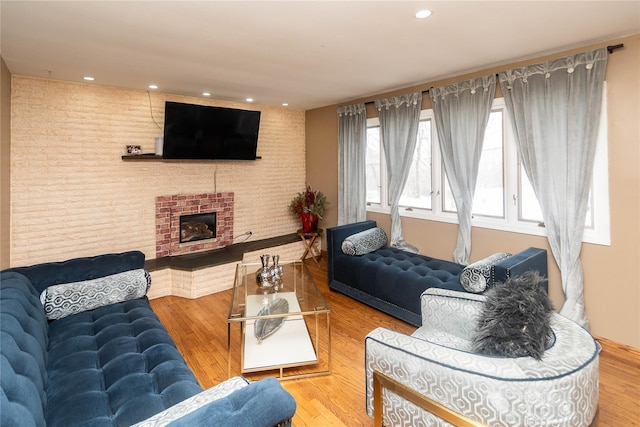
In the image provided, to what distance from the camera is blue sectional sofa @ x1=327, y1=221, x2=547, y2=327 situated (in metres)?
2.79

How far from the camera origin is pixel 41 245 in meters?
3.52

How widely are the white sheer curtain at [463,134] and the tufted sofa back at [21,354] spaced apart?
354 centimetres

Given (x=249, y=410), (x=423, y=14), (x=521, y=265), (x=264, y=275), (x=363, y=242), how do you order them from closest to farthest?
(x=249, y=410)
(x=423, y=14)
(x=521, y=265)
(x=264, y=275)
(x=363, y=242)

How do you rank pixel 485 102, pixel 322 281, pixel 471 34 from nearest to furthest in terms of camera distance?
pixel 471 34 < pixel 485 102 < pixel 322 281

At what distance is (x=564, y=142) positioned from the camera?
2.84 m

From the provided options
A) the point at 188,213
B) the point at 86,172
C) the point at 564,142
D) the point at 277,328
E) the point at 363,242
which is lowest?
the point at 277,328

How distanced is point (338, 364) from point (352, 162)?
3.02 m

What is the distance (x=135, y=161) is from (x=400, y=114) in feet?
11.0

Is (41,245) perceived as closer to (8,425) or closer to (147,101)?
(147,101)

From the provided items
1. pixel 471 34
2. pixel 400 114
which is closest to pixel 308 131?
pixel 400 114

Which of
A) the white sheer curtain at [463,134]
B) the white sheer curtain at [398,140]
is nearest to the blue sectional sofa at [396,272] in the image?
the white sheer curtain at [398,140]

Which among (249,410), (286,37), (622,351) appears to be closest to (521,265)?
(622,351)

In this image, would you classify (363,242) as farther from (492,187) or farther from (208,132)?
(208,132)

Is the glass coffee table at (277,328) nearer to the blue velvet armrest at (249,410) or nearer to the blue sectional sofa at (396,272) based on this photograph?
the blue sectional sofa at (396,272)
